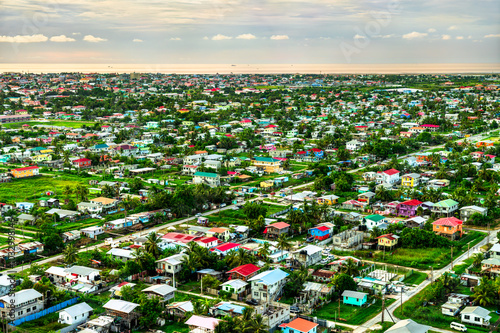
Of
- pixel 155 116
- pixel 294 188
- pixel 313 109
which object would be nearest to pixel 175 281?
pixel 294 188

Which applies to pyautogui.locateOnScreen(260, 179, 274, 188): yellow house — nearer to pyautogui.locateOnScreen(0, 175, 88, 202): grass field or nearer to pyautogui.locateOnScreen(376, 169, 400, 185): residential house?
pyautogui.locateOnScreen(376, 169, 400, 185): residential house

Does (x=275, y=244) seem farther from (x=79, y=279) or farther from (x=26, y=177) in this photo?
(x=26, y=177)

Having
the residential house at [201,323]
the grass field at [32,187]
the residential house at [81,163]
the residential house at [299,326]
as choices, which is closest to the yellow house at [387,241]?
the residential house at [299,326]

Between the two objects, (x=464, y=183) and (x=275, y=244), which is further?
(x=464, y=183)

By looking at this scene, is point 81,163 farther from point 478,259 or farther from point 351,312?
point 478,259

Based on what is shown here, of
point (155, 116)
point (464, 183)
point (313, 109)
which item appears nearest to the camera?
point (464, 183)

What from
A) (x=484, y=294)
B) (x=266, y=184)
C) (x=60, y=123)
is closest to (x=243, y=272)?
(x=484, y=294)

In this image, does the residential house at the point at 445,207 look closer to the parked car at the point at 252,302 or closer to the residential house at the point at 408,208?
the residential house at the point at 408,208

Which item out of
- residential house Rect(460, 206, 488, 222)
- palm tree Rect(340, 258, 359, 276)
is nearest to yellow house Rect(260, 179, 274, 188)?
residential house Rect(460, 206, 488, 222)
